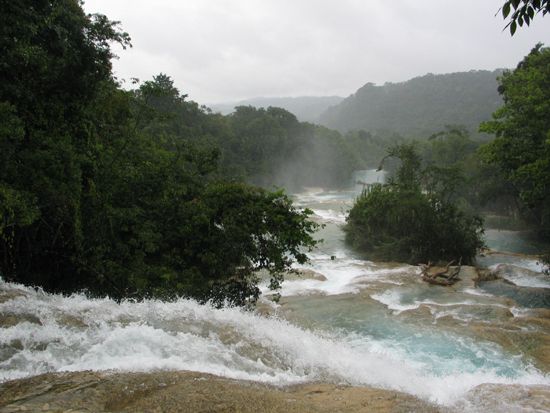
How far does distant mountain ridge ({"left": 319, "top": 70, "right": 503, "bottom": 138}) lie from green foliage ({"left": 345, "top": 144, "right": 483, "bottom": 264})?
95.4 metres

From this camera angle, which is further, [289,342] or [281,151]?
[281,151]

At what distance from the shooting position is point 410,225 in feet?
74.9

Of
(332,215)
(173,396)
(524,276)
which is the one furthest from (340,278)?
(332,215)

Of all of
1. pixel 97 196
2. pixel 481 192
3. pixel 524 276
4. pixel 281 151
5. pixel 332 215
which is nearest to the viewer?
pixel 97 196

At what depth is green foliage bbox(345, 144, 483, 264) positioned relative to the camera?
21.6 metres

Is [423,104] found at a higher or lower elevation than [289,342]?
higher

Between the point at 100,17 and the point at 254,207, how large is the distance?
6.14m

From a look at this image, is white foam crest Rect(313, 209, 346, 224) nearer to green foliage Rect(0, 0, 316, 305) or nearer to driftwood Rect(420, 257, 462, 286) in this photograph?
driftwood Rect(420, 257, 462, 286)

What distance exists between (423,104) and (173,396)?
164 meters

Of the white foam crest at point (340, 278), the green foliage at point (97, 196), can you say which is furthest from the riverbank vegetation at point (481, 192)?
the green foliage at point (97, 196)

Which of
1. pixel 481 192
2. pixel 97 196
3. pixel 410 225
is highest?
pixel 97 196

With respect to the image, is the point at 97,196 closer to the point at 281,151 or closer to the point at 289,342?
the point at 289,342

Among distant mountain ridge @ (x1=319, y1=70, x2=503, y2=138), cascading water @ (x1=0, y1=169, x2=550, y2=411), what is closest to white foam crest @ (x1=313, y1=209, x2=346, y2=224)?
cascading water @ (x1=0, y1=169, x2=550, y2=411)

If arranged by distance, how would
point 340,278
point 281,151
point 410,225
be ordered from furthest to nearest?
point 281,151
point 410,225
point 340,278
